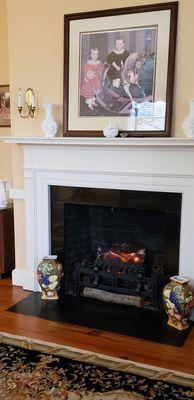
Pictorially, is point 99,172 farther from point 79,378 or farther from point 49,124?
point 79,378

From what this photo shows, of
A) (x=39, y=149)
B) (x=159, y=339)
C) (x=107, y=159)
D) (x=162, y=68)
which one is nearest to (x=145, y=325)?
(x=159, y=339)

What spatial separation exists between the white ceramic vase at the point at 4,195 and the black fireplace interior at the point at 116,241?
68 cm

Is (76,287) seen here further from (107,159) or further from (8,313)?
(107,159)

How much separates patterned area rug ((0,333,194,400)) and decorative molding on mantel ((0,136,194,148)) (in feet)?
4.69

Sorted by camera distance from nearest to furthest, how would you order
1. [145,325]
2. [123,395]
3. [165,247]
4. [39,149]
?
1. [123,395]
2. [145,325]
3. [165,247]
4. [39,149]

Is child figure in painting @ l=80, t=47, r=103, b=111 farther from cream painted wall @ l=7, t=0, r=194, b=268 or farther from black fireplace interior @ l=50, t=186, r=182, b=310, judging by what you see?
black fireplace interior @ l=50, t=186, r=182, b=310

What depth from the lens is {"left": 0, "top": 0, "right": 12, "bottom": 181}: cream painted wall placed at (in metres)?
3.69

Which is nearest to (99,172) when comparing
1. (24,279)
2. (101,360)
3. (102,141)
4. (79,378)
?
(102,141)

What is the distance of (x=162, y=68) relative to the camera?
2623 mm

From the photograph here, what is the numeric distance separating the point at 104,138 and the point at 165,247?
3.10 feet

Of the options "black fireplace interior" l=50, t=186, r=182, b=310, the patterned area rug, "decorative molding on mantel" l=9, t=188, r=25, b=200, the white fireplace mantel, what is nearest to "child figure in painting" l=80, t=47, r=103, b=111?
the white fireplace mantel

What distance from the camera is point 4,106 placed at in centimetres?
376

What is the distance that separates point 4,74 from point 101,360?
2891 mm

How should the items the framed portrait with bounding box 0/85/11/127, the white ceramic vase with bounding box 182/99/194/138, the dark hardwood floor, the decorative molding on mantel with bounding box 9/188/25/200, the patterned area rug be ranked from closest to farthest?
1. the patterned area rug
2. the dark hardwood floor
3. the white ceramic vase with bounding box 182/99/194/138
4. the decorative molding on mantel with bounding box 9/188/25/200
5. the framed portrait with bounding box 0/85/11/127
